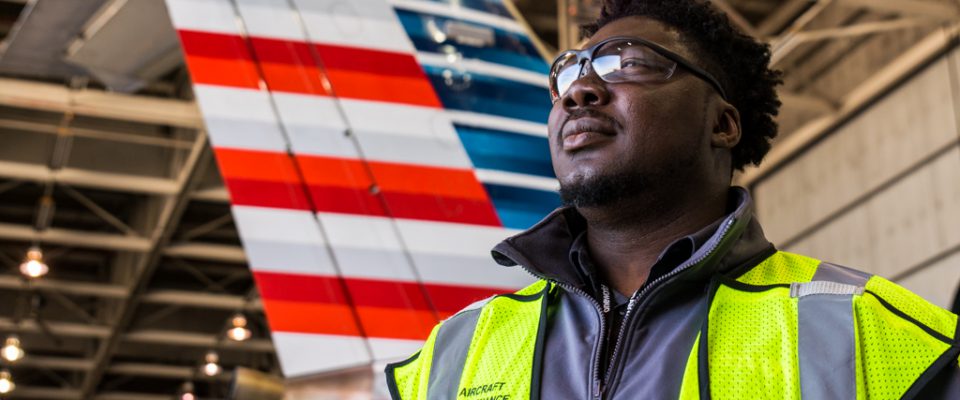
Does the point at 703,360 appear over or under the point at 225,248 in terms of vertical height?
under

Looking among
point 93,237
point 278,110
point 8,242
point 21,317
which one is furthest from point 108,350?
point 278,110

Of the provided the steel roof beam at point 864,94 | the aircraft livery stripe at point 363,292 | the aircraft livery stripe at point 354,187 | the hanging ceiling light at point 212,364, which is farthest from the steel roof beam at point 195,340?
the aircraft livery stripe at point 363,292

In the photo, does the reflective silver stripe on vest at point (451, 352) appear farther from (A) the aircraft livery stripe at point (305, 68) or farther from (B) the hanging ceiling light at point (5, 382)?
(B) the hanging ceiling light at point (5, 382)

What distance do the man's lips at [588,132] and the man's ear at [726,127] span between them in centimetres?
28

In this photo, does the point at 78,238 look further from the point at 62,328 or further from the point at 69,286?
the point at 62,328

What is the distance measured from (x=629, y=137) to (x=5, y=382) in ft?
87.0

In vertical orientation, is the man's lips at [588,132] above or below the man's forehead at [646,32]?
below

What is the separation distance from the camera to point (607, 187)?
2338 millimetres

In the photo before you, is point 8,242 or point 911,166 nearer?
point 911,166

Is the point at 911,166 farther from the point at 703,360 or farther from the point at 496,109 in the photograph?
the point at 703,360

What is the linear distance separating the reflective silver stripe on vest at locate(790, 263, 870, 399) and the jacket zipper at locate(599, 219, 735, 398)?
0.51 ft

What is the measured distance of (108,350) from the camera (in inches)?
1035

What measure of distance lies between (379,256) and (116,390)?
27.7m

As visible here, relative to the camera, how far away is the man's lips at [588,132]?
7.77 feet
